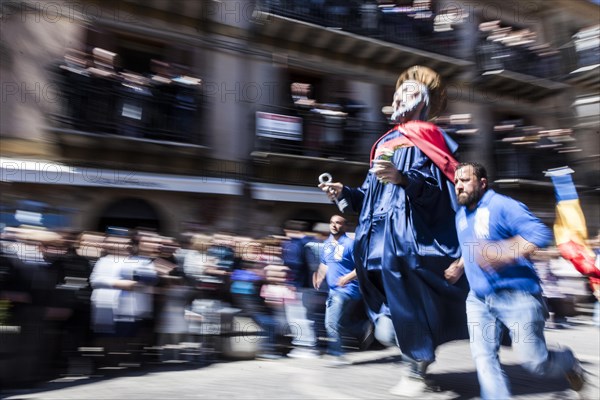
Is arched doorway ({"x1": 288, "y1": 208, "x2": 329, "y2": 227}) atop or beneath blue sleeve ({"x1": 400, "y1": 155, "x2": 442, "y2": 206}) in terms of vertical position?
atop

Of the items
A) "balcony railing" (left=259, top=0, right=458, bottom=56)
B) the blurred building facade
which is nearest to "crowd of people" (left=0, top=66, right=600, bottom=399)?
the blurred building facade

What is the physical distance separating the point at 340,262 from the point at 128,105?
18.9ft

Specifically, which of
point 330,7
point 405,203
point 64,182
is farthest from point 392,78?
point 405,203

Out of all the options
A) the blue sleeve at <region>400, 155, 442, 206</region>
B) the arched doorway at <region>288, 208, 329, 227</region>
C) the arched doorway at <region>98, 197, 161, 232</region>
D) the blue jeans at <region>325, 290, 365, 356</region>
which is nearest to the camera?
the blue sleeve at <region>400, 155, 442, 206</region>

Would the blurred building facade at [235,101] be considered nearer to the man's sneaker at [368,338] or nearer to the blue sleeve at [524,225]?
the man's sneaker at [368,338]

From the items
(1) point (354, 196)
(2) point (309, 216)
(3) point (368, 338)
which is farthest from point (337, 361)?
(2) point (309, 216)

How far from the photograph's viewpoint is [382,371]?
4645 mm

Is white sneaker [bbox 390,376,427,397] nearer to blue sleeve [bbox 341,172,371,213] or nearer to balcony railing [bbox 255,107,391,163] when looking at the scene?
blue sleeve [bbox 341,172,371,213]

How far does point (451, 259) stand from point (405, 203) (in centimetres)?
49

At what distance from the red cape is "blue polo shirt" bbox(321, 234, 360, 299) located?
2169 millimetres

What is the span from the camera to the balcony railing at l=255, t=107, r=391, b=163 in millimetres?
10781

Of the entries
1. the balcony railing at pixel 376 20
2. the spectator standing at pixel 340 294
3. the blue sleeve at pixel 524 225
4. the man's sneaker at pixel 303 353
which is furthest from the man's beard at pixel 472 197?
the balcony railing at pixel 376 20

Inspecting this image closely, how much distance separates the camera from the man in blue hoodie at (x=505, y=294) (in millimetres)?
2869

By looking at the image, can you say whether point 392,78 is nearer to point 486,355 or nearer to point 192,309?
point 192,309
